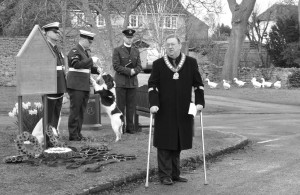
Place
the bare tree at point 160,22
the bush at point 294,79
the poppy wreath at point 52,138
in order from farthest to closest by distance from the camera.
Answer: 1. the bare tree at point 160,22
2. the bush at point 294,79
3. the poppy wreath at point 52,138

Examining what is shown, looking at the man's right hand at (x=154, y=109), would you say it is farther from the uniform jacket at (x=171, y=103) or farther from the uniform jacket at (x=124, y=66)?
the uniform jacket at (x=124, y=66)

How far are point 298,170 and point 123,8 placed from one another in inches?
549

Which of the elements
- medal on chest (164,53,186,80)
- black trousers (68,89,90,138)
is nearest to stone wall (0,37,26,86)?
black trousers (68,89,90,138)

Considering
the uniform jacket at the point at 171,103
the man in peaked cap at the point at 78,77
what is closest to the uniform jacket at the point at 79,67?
the man in peaked cap at the point at 78,77

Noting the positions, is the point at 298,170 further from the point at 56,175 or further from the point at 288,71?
the point at 288,71

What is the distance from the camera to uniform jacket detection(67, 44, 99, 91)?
10.5m

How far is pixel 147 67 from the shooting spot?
50.9 meters

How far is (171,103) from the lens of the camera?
789 cm

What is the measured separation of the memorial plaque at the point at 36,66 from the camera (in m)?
8.75

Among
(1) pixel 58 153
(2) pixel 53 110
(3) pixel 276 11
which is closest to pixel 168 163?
(1) pixel 58 153

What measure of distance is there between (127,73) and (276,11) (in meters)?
55.5

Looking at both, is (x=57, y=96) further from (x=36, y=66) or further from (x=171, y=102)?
(x=171, y=102)

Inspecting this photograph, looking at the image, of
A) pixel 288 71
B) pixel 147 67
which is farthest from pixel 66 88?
pixel 147 67

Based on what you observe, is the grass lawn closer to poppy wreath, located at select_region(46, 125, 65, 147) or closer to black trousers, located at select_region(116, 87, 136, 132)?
black trousers, located at select_region(116, 87, 136, 132)
